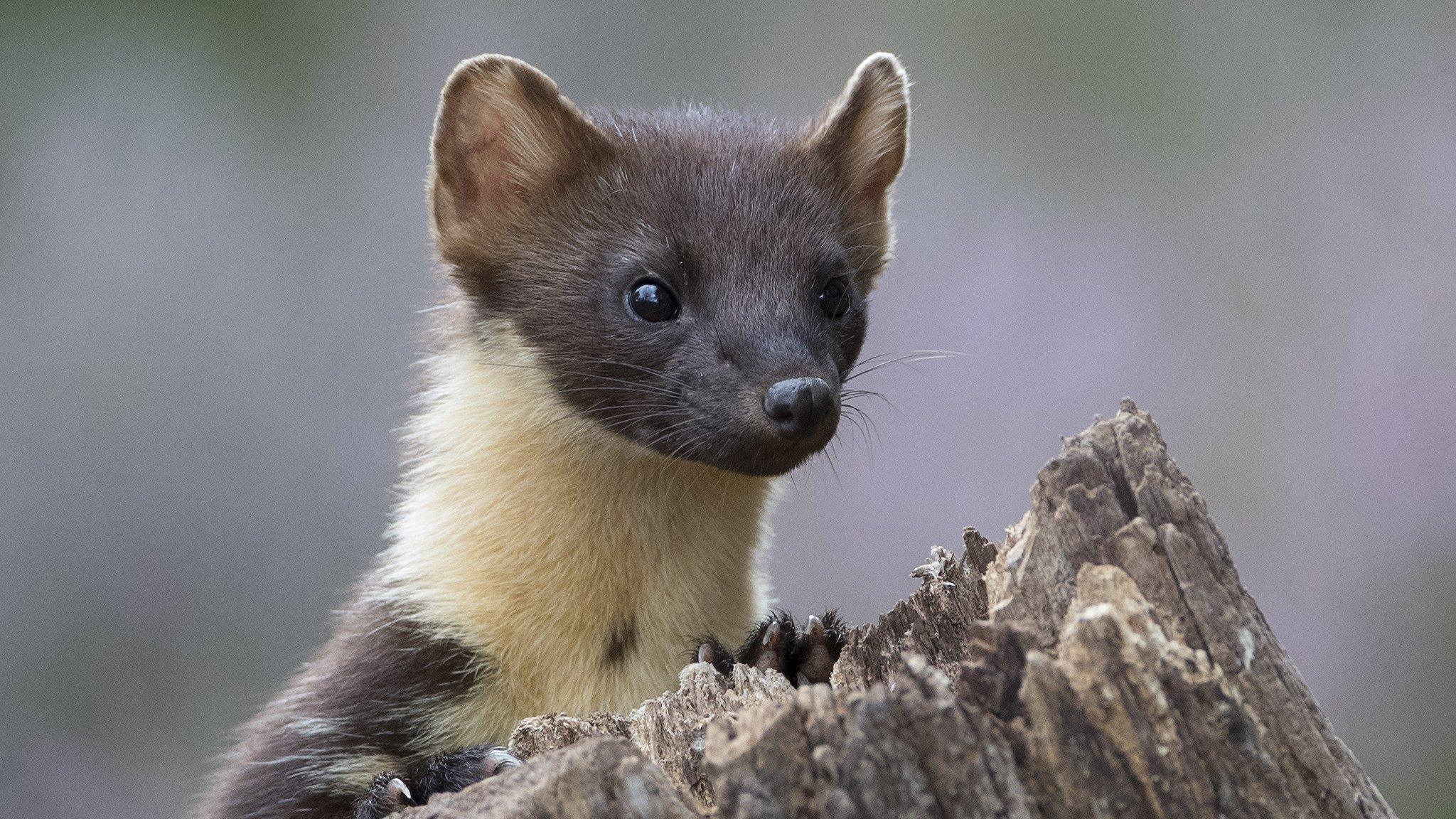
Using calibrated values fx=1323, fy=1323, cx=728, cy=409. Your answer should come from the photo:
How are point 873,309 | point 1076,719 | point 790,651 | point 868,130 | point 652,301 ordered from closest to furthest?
point 1076,719 < point 790,651 < point 652,301 < point 868,130 < point 873,309

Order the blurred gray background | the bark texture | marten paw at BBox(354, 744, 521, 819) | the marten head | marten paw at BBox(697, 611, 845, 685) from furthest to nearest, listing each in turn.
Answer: the blurred gray background, the marten head, marten paw at BBox(697, 611, 845, 685), marten paw at BBox(354, 744, 521, 819), the bark texture

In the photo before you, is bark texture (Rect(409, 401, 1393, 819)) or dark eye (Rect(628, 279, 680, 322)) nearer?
bark texture (Rect(409, 401, 1393, 819))

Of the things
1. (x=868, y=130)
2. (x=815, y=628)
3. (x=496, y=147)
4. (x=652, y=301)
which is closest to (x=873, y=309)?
(x=868, y=130)

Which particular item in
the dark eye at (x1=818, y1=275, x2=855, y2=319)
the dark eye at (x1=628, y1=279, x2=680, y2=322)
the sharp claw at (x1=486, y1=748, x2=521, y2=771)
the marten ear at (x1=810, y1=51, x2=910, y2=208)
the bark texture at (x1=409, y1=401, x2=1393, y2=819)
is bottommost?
the sharp claw at (x1=486, y1=748, x2=521, y2=771)

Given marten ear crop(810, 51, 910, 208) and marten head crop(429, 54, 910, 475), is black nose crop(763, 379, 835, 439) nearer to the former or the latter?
marten head crop(429, 54, 910, 475)

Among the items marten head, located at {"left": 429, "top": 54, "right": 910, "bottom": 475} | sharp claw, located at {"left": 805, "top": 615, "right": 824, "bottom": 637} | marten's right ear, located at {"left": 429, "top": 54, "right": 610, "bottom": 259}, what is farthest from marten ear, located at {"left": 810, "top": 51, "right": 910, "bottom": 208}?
sharp claw, located at {"left": 805, "top": 615, "right": 824, "bottom": 637}

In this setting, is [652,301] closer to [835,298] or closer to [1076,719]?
[835,298]

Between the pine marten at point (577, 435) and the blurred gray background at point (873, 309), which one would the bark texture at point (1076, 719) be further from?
the blurred gray background at point (873, 309)
